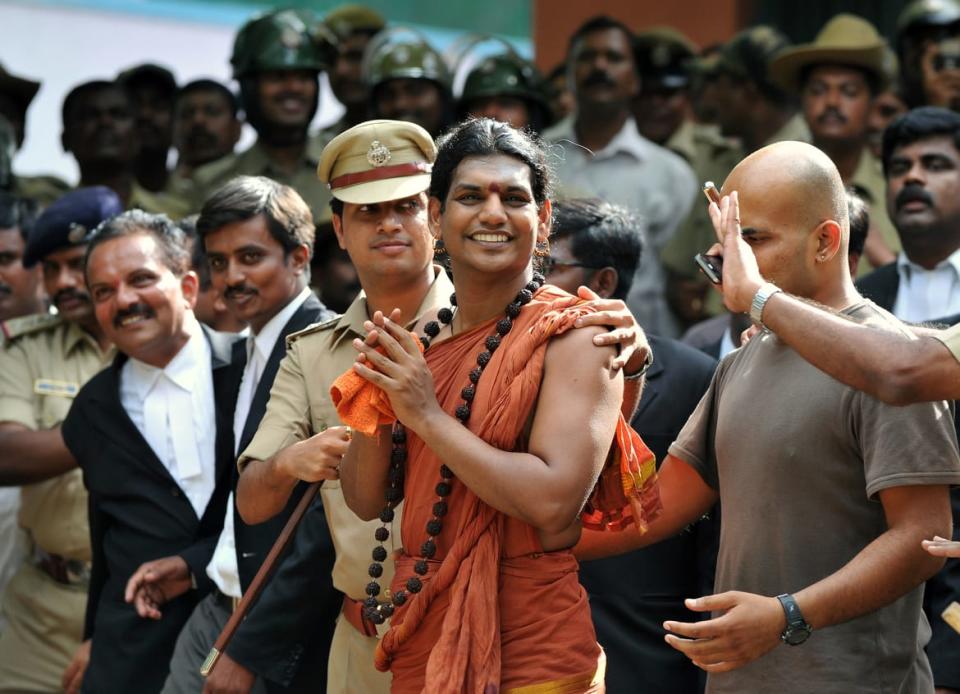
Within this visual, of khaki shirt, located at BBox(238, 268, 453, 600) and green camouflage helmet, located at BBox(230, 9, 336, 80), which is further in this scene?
green camouflage helmet, located at BBox(230, 9, 336, 80)

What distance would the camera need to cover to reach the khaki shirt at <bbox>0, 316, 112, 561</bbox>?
6453 millimetres

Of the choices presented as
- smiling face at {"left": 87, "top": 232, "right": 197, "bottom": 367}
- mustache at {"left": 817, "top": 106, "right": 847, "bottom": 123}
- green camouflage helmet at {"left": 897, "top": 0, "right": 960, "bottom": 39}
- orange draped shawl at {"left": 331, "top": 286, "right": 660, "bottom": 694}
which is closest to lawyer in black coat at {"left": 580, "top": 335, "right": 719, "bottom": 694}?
orange draped shawl at {"left": 331, "top": 286, "right": 660, "bottom": 694}

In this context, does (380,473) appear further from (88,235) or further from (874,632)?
(88,235)

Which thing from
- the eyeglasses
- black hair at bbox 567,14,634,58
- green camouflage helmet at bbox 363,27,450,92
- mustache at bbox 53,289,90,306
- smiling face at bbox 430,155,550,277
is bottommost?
mustache at bbox 53,289,90,306

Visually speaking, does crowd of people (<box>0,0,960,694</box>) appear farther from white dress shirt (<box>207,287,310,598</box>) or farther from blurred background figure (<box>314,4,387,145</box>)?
blurred background figure (<box>314,4,387,145</box>)

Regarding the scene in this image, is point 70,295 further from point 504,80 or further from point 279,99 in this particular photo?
point 504,80

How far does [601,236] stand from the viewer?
5.25m

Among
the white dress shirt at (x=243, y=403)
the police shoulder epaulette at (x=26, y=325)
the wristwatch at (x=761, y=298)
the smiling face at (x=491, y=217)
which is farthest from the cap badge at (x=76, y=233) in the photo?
the wristwatch at (x=761, y=298)

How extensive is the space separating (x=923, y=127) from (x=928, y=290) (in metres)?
0.62

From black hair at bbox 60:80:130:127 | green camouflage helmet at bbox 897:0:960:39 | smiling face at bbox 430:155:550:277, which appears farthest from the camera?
black hair at bbox 60:80:130:127

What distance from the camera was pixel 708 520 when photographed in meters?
4.84

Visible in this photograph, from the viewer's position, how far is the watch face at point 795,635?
335cm

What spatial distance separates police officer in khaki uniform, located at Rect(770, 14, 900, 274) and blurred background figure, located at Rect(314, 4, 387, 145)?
2397mm

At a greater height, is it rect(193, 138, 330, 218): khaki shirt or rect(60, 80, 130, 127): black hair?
rect(60, 80, 130, 127): black hair
